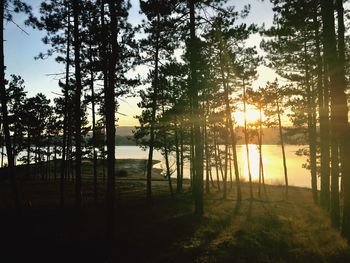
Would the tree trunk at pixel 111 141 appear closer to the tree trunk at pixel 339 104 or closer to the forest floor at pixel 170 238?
the forest floor at pixel 170 238

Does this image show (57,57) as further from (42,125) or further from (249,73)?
(42,125)

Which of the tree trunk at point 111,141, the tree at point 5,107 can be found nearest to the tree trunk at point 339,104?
the tree trunk at point 111,141

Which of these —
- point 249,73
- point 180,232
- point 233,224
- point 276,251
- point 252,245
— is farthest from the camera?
point 249,73

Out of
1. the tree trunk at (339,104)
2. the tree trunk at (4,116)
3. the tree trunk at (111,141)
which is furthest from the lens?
the tree trunk at (4,116)

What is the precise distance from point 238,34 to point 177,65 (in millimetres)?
3992

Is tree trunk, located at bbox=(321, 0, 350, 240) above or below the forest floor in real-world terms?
above

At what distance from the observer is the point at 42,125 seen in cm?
5094

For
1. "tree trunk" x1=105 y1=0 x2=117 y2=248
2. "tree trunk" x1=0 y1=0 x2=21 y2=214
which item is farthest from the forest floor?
"tree trunk" x1=0 y1=0 x2=21 y2=214

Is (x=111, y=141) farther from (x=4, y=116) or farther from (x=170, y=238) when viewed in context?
(x=4, y=116)

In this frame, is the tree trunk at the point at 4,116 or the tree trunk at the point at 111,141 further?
the tree trunk at the point at 4,116

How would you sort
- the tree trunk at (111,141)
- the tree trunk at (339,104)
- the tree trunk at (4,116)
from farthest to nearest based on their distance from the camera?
1. the tree trunk at (4,116)
2. the tree trunk at (339,104)
3. the tree trunk at (111,141)

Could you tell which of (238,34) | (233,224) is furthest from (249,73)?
(233,224)

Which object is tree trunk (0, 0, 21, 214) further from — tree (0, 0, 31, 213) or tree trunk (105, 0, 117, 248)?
tree trunk (105, 0, 117, 248)

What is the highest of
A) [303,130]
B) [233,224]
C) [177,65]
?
[177,65]
